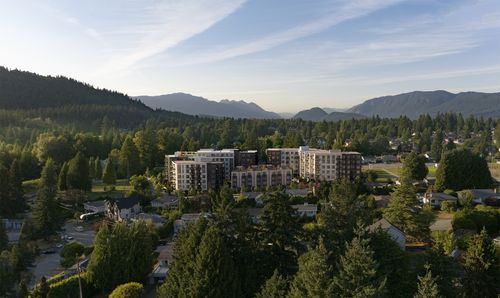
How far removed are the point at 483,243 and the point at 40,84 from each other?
12277 centimetres

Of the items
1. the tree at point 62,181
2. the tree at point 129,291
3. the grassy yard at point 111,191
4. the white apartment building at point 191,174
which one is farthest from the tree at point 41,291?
the tree at point 62,181

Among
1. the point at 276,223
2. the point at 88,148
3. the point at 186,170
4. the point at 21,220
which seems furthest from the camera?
the point at 88,148

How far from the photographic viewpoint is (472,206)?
31578 mm

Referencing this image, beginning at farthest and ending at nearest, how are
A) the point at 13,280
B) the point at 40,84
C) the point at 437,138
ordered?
the point at 40,84, the point at 437,138, the point at 13,280

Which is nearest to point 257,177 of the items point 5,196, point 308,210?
point 308,210

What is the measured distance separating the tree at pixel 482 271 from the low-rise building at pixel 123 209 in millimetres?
22678

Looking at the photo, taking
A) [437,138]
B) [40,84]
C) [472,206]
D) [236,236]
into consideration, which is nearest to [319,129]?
[437,138]

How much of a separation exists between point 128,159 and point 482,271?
37.2 meters

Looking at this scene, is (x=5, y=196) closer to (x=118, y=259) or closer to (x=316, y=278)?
(x=118, y=259)

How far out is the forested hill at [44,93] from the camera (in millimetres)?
100881

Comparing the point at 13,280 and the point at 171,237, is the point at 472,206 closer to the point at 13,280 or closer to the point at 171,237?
the point at 171,237

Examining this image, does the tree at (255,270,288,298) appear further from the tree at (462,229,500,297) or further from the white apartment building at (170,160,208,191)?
the white apartment building at (170,160,208,191)

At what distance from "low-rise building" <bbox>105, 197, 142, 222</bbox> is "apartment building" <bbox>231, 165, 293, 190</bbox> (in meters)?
10.3

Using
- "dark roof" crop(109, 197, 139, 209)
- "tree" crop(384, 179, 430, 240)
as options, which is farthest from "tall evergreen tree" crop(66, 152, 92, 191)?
"tree" crop(384, 179, 430, 240)
